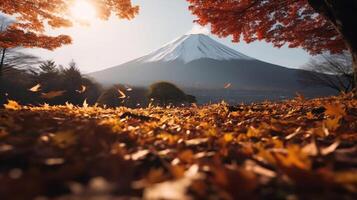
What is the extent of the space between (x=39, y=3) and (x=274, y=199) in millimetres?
8392

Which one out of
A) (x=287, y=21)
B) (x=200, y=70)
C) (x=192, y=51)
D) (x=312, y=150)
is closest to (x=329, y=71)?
(x=287, y=21)

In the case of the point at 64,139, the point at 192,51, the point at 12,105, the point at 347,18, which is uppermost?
the point at 192,51

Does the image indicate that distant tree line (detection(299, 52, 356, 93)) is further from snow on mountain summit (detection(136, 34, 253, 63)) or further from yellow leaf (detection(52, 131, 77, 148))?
snow on mountain summit (detection(136, 34, 253, 63))

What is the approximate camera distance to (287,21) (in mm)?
10289

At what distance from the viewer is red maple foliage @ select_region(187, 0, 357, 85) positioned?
4.90 m

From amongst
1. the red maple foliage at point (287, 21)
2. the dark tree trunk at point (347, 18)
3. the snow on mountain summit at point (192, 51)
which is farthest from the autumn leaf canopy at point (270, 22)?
the snow on mountain summit at point (192, 51)

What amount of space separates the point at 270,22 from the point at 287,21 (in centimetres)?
90

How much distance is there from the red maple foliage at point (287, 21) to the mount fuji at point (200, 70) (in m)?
89.8

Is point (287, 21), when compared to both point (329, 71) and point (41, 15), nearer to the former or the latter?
point (41, 15)

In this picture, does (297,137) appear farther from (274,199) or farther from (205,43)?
(205,43)

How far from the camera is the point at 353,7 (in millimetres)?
4699

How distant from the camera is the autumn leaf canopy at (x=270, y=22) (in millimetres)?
7922

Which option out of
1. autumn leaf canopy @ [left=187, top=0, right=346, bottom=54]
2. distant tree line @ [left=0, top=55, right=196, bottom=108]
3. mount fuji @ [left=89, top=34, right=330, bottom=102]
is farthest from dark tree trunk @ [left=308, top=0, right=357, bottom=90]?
mount fuji @ [left=89, top=34, right=330, bottom=102]

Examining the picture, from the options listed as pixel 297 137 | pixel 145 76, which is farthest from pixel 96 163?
pixel 145 76
